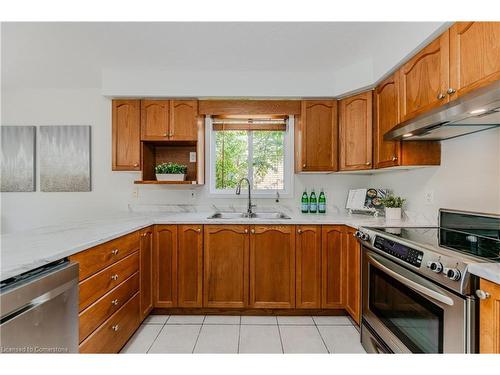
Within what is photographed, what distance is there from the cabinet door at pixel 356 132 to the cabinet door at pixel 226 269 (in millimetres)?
1208

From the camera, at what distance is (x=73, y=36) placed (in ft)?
6.37

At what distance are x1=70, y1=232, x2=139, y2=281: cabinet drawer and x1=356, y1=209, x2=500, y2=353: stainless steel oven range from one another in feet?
5.42

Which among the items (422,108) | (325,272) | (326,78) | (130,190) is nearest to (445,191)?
(422,108)

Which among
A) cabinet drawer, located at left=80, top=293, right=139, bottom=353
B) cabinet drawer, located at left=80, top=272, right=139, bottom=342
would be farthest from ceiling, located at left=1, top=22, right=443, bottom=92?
cabinet drawer, located at left=80, top=293, right=139, bottom=353

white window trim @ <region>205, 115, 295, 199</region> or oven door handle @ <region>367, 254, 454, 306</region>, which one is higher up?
white window trim @ <region>205, 115, 295, 199</region>

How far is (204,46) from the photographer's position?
208 centimetres

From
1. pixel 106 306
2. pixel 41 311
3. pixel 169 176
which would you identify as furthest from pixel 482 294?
pixel 169 176

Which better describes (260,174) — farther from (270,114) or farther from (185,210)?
(185,210)

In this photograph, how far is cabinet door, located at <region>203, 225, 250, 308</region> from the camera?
225cm

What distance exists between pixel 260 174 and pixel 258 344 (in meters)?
1.72

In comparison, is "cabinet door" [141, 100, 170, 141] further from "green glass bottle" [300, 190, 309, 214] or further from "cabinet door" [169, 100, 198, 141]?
"green glass bottle" [300, 190, 309, 214]

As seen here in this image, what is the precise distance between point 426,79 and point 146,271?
8.21 ft

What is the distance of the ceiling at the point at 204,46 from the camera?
1822mm

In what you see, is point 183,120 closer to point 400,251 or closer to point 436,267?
point 400,251
